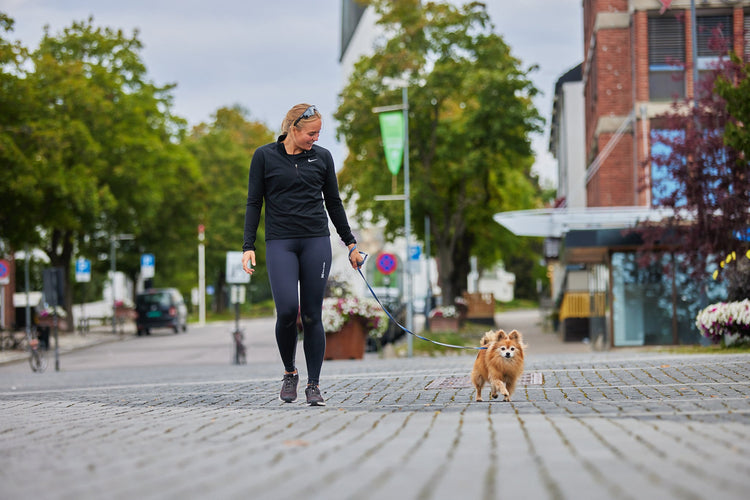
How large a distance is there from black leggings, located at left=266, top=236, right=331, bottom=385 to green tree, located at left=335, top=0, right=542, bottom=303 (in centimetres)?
3282

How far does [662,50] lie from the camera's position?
29.8 metres

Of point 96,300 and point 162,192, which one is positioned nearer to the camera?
point 162,192

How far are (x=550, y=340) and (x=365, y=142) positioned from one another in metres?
10.8

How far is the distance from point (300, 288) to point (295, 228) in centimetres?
46

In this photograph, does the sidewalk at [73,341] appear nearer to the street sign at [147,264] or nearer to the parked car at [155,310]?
the parked car at [155,310]

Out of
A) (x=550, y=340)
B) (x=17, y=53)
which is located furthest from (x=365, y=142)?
(x=17, y=53)

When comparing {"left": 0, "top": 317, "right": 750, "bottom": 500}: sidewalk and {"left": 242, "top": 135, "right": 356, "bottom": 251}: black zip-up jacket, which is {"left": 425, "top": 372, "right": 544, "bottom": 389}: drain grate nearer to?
{"left": 0, "top": 317, "right": 750, "bottom": 500}: sidewalk

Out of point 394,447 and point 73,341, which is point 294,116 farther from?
Answer: point 73,341

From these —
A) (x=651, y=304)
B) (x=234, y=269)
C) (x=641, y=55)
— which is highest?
(x=641, y=55)

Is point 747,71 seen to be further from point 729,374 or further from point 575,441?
point 575,441

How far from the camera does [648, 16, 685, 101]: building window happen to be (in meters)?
29.6

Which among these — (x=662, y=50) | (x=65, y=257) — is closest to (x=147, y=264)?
(x=65, y=257)

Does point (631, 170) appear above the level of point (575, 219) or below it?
above

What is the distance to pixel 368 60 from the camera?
140 feet
